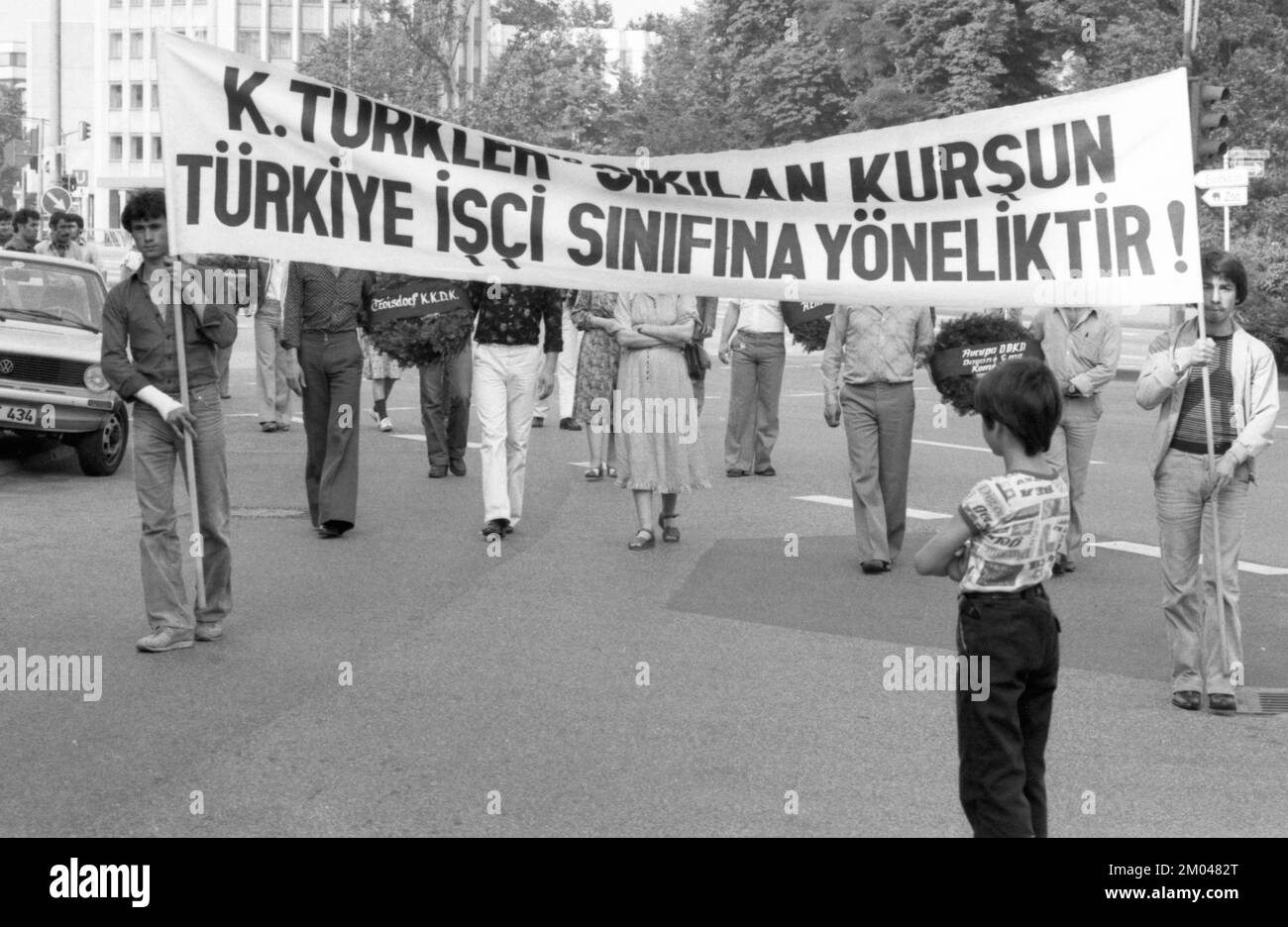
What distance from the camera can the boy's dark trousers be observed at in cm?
476

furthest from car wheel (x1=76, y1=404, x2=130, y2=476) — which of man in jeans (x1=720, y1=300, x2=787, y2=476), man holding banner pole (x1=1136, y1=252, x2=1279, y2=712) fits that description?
man holding banner pole (x1=1136, y1=252, x2=1279, y2=712)

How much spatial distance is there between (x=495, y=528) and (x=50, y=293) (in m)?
5.87

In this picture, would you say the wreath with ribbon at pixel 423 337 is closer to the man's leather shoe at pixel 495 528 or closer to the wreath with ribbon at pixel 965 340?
the man's leather shoe at pixel 495 528

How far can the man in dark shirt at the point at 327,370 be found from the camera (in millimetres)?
11477

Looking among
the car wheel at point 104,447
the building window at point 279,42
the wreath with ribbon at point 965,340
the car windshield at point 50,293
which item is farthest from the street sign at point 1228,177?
the building window at point 279,42

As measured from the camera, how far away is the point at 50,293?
15.3m

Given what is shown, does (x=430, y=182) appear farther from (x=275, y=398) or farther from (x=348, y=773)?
(x=275, y=398)

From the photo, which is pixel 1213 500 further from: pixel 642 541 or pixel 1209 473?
pixel 642 541

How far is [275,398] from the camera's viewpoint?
59.4 ft

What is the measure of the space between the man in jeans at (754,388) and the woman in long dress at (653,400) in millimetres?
3750

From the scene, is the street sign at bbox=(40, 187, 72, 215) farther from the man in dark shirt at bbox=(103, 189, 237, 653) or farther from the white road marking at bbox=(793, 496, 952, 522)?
the man in dark shirt at bbox=(103, 189, 237, 653)

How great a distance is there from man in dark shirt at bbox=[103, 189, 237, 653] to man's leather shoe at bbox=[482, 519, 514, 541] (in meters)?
3.30

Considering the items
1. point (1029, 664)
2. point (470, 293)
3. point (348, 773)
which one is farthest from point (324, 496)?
point (1029, 664)
